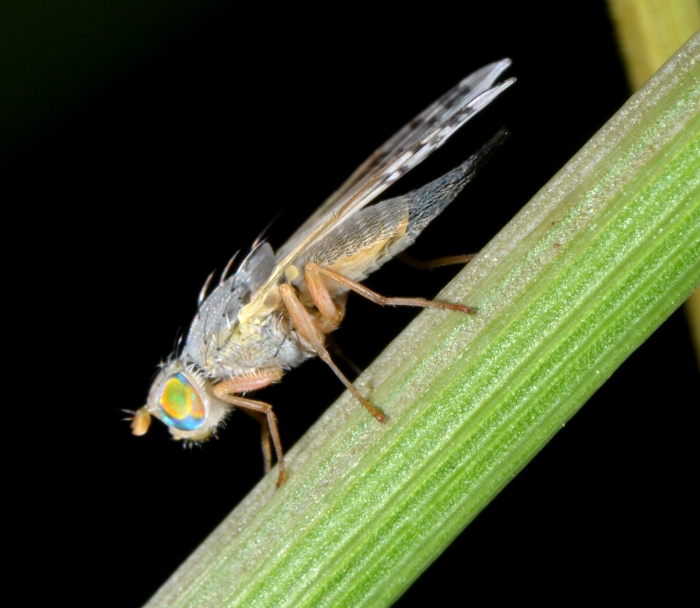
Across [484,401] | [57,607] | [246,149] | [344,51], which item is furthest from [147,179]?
[484,401]

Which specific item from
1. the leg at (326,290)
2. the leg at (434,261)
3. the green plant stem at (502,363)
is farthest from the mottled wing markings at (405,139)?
the green plant stem at (502,363)

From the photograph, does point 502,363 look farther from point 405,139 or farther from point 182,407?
point 405,139

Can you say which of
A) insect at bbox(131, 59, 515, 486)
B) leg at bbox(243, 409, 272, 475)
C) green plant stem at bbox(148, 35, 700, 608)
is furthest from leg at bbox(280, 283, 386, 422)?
green plant stem at bbox(148, 35, 700, 608)

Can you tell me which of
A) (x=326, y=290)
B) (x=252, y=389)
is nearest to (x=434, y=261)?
(x=326, y=290)

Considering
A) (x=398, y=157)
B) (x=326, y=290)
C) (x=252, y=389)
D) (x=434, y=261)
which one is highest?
(x=398, y=157)

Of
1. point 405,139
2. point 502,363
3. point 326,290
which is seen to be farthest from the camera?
point 405,139

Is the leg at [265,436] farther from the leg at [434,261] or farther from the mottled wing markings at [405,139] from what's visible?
the leg at [434,261]

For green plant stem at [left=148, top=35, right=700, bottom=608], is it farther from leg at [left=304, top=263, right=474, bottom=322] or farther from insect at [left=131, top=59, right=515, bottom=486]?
insect at [left=131, top=59, right=515, bottom=486]
